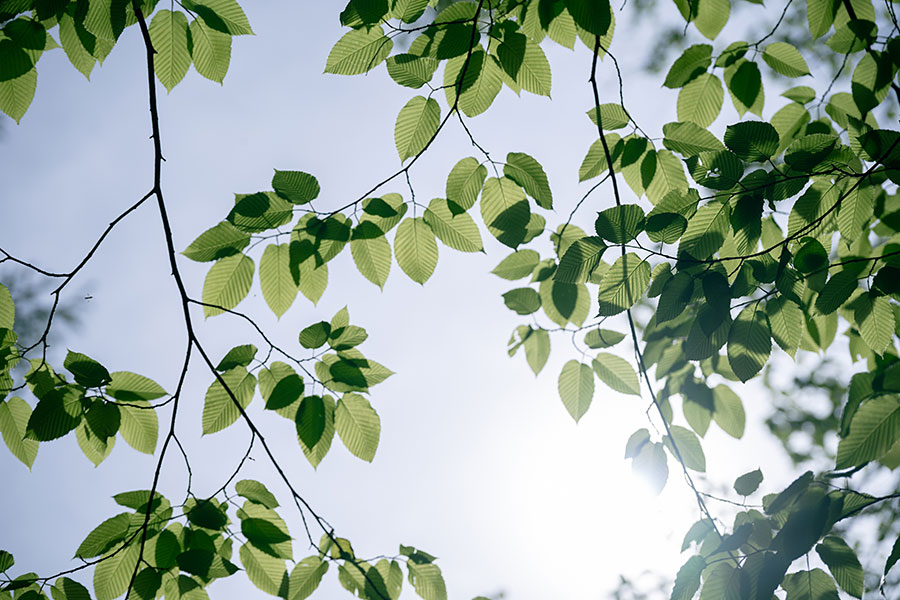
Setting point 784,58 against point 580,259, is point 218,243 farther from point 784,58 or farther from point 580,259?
point 784,58

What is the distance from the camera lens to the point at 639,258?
0.89 m

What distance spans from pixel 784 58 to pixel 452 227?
32.3 inches

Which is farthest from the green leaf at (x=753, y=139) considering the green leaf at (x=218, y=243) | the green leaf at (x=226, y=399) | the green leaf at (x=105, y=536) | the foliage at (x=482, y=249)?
the green leaf at (x=105, y=536)

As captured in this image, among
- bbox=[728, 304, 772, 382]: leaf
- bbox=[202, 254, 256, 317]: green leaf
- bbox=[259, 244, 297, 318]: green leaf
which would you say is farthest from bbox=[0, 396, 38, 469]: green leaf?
bbox=[728, 304, 772, 382]: leaf

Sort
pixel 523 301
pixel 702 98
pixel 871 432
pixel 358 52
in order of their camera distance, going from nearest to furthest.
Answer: pixel 871 432 → pixel 358 52 → pixel 702 98 → pixel 523 301

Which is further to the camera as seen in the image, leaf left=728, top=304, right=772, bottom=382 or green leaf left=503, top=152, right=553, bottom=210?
green leaf left=503, top=152, right=553, bottom=210

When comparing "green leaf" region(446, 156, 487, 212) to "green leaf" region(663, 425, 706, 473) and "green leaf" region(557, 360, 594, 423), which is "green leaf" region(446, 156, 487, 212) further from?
"green leaf" region(663, 425, 706, 473)

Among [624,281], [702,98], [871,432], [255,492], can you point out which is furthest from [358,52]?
[871,432]

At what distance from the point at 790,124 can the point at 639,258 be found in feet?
2.60

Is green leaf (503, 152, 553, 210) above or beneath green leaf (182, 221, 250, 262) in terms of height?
above

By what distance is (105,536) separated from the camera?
1.07m

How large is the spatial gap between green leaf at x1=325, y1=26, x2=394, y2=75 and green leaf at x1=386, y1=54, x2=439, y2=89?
4 centimetres

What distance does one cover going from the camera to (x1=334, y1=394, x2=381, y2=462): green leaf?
1045mm

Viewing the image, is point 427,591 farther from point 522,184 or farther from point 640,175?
point 640,175
